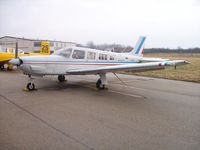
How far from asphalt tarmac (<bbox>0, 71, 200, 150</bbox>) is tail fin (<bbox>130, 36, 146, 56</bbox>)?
596cm

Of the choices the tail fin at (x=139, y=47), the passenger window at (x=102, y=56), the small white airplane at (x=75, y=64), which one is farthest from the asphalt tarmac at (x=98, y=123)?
the tail fin at (x=139, y=47)

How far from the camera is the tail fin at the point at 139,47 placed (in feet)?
42.8

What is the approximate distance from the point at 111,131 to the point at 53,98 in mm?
3612

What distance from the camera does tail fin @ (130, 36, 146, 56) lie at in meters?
13.0

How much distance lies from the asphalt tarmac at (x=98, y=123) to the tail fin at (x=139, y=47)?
5.96 m

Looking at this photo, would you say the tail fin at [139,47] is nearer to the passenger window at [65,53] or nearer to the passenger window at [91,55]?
the passenger window at [91,55]

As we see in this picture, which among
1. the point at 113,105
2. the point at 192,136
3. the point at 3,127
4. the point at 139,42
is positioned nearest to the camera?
the point at 192,136

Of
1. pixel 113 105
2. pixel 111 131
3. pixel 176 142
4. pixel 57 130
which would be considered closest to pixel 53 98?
pixel 113 105

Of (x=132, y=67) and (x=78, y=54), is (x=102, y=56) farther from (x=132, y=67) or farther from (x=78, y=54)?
(x=132, y=67)

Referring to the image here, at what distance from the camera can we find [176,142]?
12.3ft

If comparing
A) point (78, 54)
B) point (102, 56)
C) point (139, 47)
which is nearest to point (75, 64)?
point (78, 54)

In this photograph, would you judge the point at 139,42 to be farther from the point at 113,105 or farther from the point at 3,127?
the point at 3,127

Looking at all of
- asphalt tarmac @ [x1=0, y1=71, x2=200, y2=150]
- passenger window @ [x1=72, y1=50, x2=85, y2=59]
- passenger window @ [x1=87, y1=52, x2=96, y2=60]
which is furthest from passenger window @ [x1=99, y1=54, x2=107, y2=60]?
asphalt tarmac @ [x1=0, y1=71, x2=200, y2=150]

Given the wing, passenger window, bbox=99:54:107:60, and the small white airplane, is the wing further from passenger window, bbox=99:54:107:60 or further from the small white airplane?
passenger window, bbox=99:54:107:60
